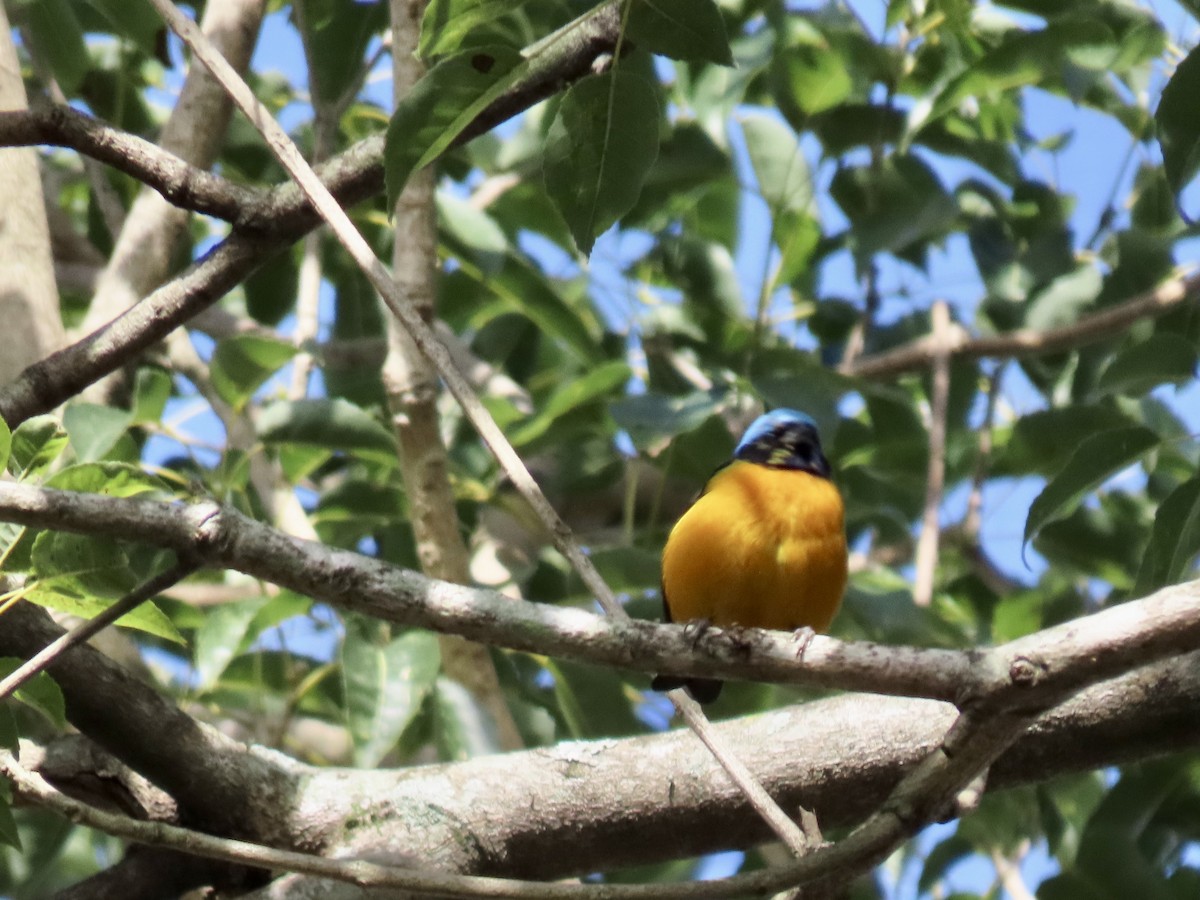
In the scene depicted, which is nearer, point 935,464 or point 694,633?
point 694,633

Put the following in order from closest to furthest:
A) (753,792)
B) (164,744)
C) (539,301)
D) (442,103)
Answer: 1. (753,792)
2. (442,103)
3. (164,744)
4. (539,301)

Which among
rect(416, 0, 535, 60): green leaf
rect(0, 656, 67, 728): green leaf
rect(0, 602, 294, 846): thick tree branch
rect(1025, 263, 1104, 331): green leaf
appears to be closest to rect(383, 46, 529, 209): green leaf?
rect(416, 0, 535, 60): green leaf

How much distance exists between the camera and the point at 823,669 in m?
A: 2.13

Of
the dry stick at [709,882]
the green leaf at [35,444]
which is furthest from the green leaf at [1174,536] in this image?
the green leaf at [35,444]

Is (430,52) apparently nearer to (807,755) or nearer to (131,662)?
(807,755)

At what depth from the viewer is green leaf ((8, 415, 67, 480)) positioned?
258cm

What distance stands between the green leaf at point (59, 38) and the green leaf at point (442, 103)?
6.20 feet

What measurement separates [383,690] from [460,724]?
0.26m

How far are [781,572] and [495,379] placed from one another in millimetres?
1645

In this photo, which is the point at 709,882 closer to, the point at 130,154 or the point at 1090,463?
the point at 1090,463

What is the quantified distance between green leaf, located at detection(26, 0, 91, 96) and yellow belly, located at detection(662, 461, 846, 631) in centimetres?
224

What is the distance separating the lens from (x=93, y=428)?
3.13 metres

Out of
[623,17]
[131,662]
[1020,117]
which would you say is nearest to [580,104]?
[623,17]

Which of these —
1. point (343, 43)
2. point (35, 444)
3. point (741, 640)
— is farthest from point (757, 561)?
point (35, 444)
